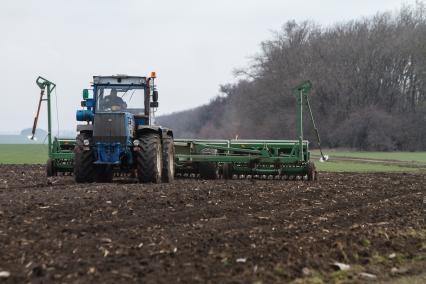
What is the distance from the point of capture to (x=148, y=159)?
14531 millimetres

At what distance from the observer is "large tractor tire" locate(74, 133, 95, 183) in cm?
1466

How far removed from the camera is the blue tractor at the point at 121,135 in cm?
1448

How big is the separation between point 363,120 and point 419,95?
677 cm

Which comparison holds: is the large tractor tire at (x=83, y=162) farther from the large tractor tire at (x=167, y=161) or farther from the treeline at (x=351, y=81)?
the treeline at (x=351, y=81)

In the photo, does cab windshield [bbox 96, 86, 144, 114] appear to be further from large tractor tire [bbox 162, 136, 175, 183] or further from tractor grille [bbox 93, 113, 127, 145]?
tractor grille [bbox 93, 113, 127, 145]

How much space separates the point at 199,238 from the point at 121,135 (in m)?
7.11

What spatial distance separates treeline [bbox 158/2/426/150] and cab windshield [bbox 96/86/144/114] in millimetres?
50543

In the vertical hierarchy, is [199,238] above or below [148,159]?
below

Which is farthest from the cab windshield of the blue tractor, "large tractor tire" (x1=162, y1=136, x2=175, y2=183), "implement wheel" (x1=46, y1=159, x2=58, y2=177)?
"implement wheel" (x1=46, y1=159, x2=58, y2=177)

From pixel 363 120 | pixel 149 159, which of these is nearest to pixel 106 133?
pixel 149 159

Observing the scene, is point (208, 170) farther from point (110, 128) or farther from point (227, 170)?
point (110, 128)

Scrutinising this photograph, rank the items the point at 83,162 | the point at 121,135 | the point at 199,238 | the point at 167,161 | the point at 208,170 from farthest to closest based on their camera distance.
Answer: the point at 208,170 < the point at 167,161 < the point at 83,162 < the point at 121,135 < the point at 199,238

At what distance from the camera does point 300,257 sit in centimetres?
694

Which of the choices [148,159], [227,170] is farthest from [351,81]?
[148,159]
